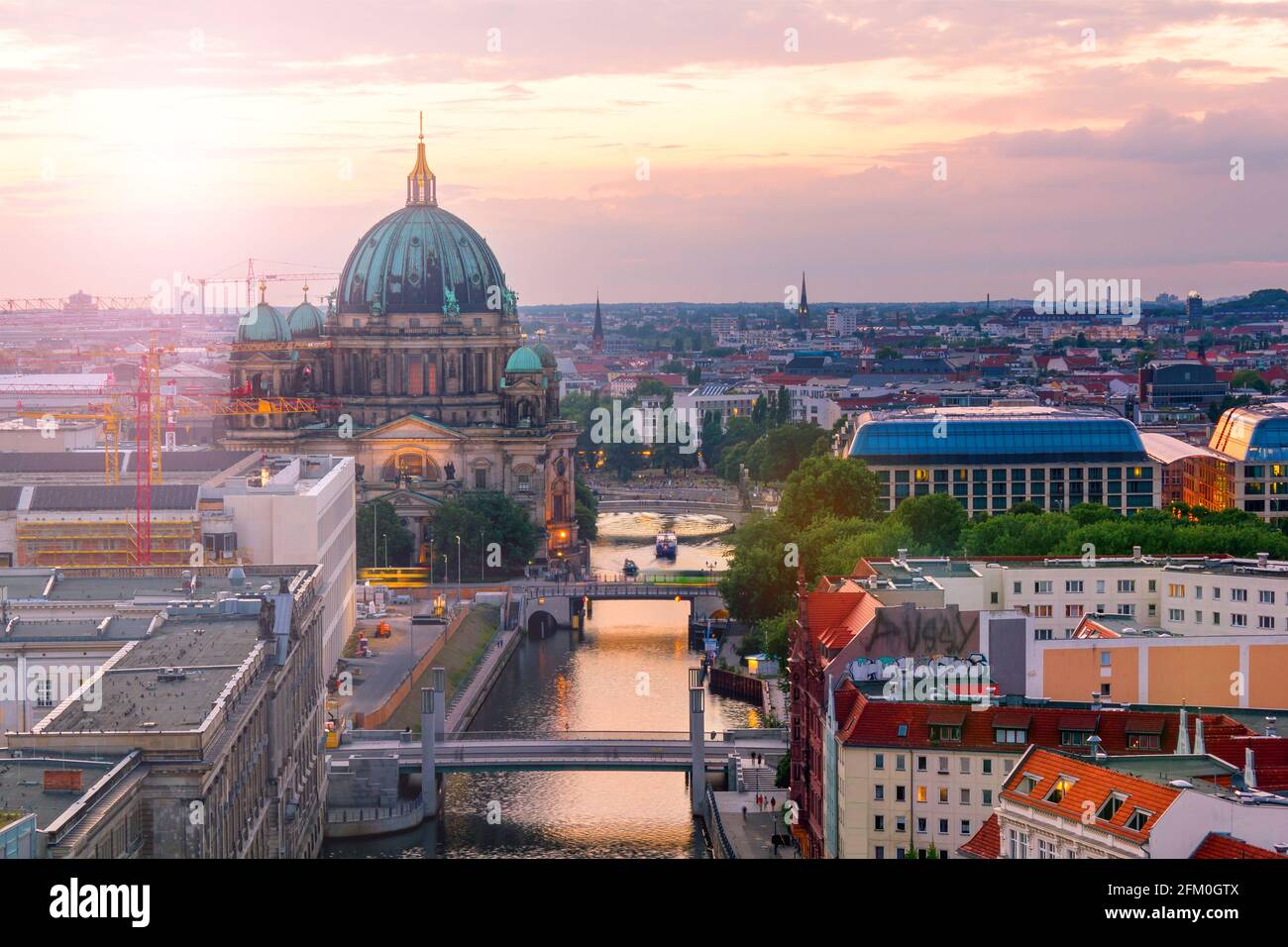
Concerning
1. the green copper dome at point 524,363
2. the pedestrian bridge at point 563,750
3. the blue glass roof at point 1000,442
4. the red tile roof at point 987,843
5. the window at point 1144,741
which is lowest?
the pedestrian bridge at point 563,750

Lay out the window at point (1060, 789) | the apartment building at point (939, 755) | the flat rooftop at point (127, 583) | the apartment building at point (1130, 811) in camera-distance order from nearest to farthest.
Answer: the apartment building at point (1130, 811) < the window at point (1060, 789) < the apartment building at point (939, 755) < the flat rooftop at point (127, 583)

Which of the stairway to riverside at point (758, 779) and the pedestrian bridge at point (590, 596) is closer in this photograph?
Answer: the stairway to riverside at point (758, 779)

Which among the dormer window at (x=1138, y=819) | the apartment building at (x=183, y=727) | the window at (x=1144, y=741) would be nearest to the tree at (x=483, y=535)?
the apartment building at (x=183, y=727)

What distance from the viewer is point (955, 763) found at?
3039 centimetres

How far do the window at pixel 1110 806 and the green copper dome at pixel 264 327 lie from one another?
6849 cm

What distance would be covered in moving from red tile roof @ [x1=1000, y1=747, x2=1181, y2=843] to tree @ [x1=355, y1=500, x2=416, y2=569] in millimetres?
51002

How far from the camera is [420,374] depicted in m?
88.2

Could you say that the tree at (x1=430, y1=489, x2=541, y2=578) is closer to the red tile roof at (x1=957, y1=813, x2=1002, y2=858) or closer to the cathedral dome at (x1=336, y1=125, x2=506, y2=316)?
the cathedral dome at (x1=336, y1=125, x2=506, y2=316)

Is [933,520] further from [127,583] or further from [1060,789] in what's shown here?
[1060,789]

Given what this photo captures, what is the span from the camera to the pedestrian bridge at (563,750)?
135ft

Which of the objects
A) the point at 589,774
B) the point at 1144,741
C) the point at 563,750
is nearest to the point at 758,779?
the point at 563,750

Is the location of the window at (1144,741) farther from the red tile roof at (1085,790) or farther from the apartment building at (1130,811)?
the red tile roof at (1085,790)

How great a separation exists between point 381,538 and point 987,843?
5205cm
